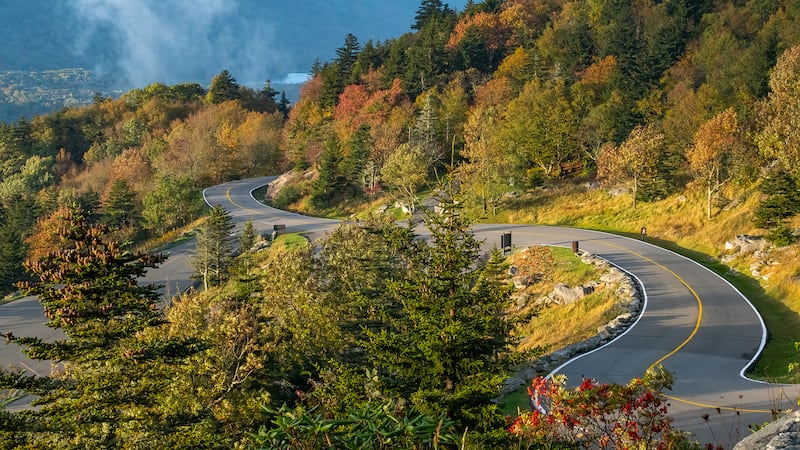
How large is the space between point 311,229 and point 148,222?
20.2 meters

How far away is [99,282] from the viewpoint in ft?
43.5

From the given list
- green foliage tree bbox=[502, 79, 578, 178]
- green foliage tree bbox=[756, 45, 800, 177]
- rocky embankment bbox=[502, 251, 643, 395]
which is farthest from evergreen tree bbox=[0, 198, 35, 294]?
green foliage tree bbox=[756, 45, 800, 177]

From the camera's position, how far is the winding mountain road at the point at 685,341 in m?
16.3

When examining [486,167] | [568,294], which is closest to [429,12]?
[486,167]

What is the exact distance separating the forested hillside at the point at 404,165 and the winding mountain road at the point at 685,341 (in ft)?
14.6

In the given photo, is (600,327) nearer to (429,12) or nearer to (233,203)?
(233,203)

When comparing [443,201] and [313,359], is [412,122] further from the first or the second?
[443,201]

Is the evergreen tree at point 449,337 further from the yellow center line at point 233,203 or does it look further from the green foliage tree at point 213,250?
the yellow center line at point 233,203

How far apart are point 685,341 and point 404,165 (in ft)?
114

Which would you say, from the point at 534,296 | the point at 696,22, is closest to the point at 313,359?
the point at 534,296

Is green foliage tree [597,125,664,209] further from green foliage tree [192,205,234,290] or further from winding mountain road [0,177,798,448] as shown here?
green foliage tree [192,205,234,290]

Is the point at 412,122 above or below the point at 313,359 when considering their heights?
above

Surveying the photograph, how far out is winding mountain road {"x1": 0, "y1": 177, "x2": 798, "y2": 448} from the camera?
1631 cm

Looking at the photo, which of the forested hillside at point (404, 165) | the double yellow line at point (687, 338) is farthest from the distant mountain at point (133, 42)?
the double yellow line at point (687, 338)
